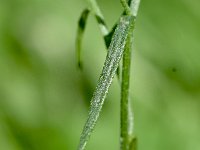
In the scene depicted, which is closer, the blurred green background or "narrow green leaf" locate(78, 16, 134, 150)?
"narrow green leaf" locate(78, 16, 134, 150)

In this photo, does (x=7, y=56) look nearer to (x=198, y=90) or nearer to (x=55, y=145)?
(x=55, y=145)

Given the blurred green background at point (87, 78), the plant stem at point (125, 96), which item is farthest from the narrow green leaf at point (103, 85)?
the blurred green background at point (87, 78)

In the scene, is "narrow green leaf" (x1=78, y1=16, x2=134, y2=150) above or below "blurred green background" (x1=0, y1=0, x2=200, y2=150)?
above

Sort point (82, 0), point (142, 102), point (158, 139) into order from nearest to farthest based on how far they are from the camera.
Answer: point (158, 139), point (142, 102), point (82, 0)

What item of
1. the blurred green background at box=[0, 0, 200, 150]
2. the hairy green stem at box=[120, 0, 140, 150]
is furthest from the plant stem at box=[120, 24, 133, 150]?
the blurred green background at box=[0, 0, 200, 150]

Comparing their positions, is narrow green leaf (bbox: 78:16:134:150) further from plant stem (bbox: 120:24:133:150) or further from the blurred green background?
the blurred green background

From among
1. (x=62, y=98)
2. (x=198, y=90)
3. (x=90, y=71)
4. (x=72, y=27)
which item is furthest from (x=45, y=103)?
(x=198, y=90)
